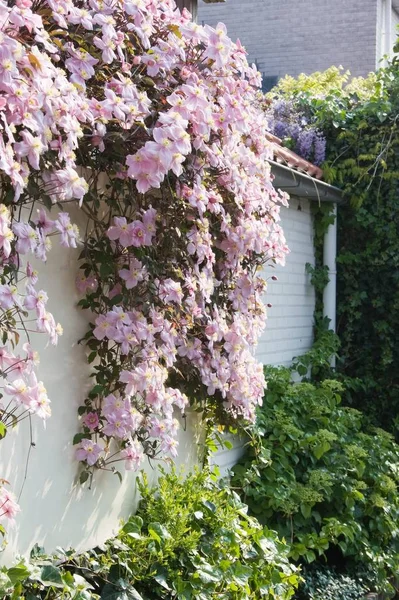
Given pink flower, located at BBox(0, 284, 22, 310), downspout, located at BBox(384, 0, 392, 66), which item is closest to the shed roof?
pink flower, located at BBox(0, 284, 22, 310)

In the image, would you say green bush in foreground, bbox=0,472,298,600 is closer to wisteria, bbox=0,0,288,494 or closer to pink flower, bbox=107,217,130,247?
wisteria, bbox=0,0,288,494

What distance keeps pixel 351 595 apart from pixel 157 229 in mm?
2666

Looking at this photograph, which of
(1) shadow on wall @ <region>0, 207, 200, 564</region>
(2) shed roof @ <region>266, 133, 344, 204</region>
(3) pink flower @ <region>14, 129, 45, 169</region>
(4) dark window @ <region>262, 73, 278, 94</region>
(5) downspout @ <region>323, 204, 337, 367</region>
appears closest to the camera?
(3) pink flower @ <region>14, 129, 45, 169</region>

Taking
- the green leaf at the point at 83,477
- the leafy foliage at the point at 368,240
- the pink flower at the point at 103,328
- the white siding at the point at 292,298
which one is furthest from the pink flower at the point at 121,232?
the leafy foliage at the point at 368,240

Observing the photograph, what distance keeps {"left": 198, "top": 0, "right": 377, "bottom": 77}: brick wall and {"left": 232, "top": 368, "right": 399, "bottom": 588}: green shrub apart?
8750 millimetres

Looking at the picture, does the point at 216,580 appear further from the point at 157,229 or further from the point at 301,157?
the point at 301,157

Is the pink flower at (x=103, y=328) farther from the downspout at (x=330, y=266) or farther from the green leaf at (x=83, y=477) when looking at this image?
the downspout at (x=330, y=266)

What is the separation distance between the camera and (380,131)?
7.18 meters

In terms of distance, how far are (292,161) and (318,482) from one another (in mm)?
2786

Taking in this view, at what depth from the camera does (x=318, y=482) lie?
473cm

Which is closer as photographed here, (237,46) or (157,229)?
(157,229)

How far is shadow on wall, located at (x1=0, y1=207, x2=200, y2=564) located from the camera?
281 cm

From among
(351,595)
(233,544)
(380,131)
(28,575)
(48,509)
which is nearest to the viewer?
(28,575)

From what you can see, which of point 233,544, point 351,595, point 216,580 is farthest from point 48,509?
point 351,595
